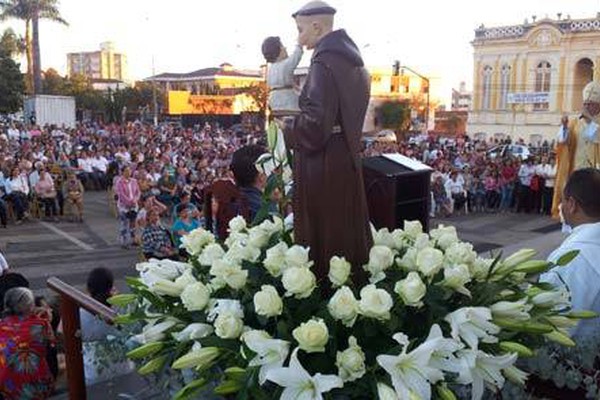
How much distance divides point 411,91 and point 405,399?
79.5 metres

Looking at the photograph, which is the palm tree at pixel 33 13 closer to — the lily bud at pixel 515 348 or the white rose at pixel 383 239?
the white rose at pixel 383 239

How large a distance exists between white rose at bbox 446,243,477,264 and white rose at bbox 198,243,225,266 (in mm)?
972

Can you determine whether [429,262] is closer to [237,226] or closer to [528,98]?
[237,226]

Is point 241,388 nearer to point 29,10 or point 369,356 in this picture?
point 369,356

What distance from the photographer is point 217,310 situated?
7.72 feet

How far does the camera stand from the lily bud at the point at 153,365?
7.77 feet

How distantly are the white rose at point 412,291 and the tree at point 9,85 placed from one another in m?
38.3

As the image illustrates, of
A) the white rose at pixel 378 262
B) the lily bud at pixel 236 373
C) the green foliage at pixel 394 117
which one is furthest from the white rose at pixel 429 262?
the green foliage at pixel 394 117

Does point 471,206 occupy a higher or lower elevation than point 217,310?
lower

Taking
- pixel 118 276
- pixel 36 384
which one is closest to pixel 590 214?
pixel 36 384

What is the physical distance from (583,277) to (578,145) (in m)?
3.45

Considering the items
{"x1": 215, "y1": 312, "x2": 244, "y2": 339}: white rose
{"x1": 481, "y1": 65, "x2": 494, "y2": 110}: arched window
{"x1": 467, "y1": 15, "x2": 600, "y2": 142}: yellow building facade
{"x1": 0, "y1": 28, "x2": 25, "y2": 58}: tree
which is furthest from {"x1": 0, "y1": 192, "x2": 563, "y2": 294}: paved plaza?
{"x1": 481, "y1": 65, "x2": 494, "y2": 110}: arched window

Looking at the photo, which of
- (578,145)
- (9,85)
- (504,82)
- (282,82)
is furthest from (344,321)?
(504,82)

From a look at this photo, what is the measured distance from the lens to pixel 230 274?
2484 millimetres
